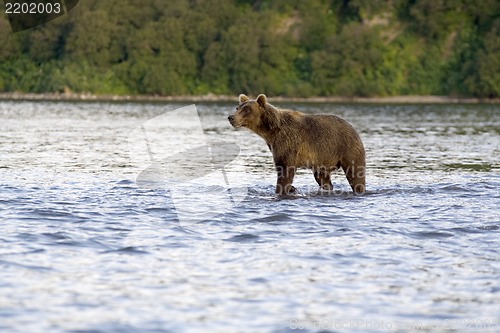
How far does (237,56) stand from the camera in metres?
122

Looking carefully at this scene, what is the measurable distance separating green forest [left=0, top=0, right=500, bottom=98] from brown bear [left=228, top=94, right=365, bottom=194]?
98620 mm

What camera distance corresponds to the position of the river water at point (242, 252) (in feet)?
27.7

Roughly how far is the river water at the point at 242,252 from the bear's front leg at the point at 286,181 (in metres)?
0.28

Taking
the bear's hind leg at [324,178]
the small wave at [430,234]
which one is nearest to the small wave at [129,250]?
the small wave at [430,234]

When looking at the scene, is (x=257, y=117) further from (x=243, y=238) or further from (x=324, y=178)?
(x=243, y=238)

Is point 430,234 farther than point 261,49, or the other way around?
point 261,49

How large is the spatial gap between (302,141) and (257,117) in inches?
40.2

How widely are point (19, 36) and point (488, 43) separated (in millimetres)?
68084

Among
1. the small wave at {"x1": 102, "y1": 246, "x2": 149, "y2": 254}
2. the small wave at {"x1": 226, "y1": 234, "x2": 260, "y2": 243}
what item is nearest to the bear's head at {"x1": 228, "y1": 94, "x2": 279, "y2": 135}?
the small wave at {"x1": 226, "y1": 234, "x2": 260, "y2": 243}

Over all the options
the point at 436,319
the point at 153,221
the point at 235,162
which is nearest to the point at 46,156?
the point at 235,162

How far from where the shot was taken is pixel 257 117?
56.6 ft

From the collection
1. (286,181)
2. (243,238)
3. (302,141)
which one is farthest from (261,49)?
(243,238)

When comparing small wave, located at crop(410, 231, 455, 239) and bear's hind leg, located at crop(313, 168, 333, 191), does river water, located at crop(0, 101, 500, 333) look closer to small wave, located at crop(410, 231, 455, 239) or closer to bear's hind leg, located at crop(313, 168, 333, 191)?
small wave, located at crop(410, 231, 455, 239)

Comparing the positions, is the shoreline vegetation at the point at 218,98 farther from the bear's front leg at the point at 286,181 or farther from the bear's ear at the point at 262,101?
the bear's front leg at the point at 286,181
